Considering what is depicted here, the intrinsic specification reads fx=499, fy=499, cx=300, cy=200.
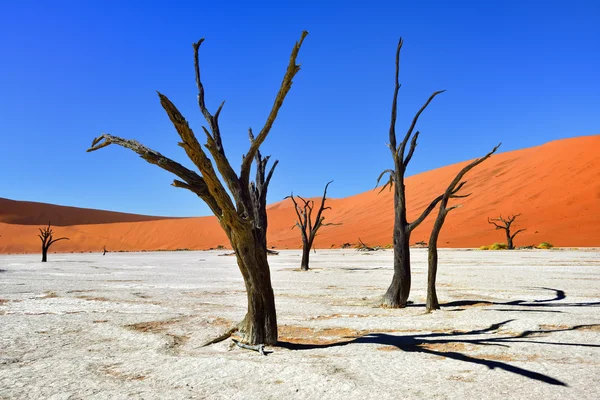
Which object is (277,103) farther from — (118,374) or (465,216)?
(465,216)

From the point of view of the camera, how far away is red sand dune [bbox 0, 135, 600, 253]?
39438 mm

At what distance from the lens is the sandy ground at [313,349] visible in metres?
4.00

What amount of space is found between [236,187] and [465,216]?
45649 millimetres

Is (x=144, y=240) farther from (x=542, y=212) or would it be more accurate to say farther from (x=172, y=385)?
(x=172, y=385)

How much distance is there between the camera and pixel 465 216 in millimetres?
47844

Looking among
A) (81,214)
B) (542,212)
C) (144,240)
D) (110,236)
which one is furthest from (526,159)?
(81,214)

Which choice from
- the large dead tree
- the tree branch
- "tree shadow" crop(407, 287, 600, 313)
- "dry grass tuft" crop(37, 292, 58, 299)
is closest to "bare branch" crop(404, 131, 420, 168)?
the large dead tree

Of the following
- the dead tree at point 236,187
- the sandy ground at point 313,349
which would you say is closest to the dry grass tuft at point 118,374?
the sandy ground at point 313,349

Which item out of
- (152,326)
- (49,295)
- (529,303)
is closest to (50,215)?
(49,295)

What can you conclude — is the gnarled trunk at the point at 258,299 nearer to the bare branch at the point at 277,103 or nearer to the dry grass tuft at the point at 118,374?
the bare branch at the point at 277,103

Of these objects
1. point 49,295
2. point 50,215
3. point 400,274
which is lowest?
point 49,295

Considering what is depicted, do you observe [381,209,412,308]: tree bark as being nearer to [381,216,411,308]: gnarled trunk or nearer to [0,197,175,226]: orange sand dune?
[381,216,411,308]: gnarled trunk

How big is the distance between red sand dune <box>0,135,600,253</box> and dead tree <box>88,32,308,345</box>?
33.2 metres

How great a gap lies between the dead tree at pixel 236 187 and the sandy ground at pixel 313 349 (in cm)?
51
